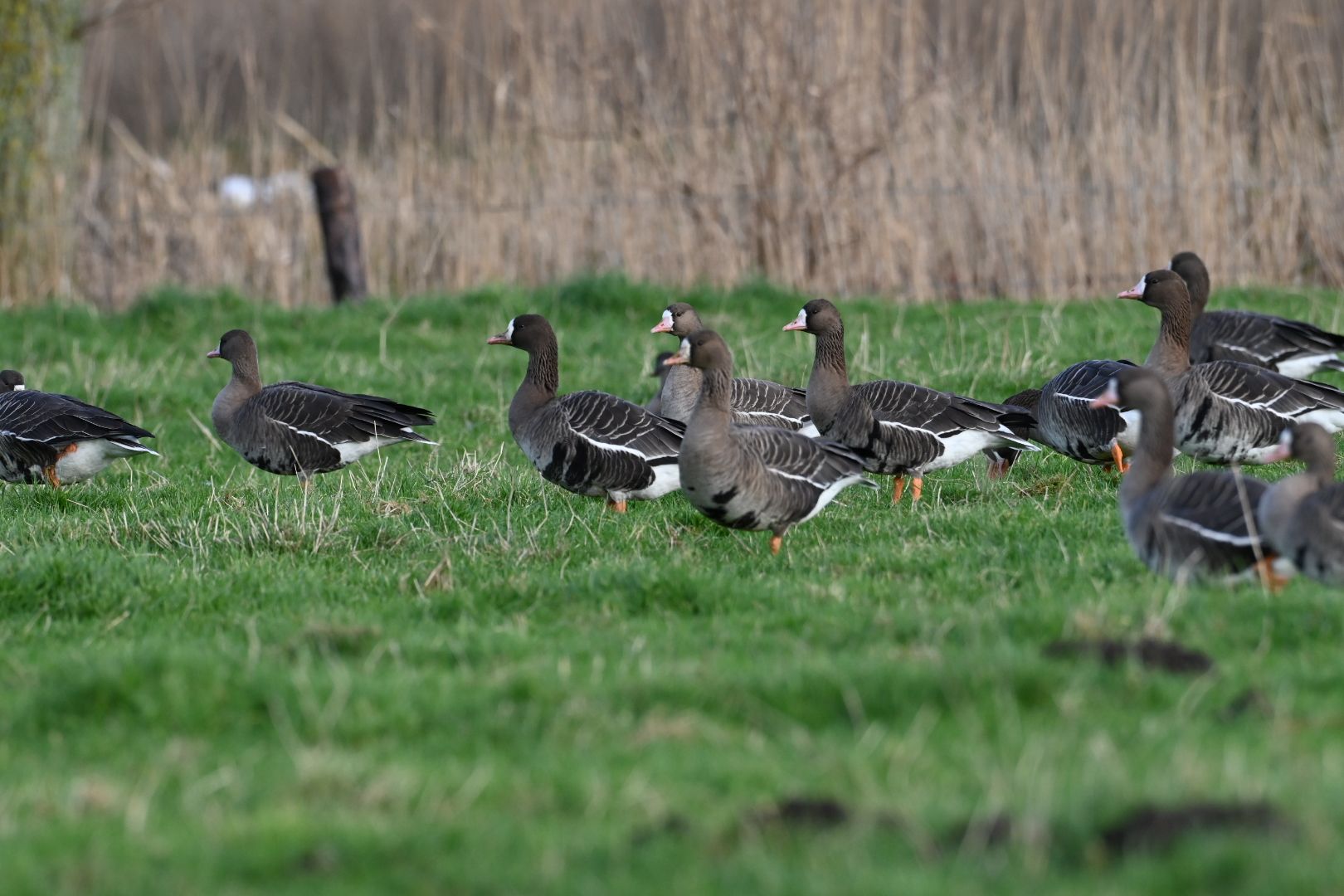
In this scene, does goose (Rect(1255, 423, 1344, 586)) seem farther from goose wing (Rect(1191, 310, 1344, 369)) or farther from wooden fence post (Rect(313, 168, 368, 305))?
wooden fence post (Rect(313, 168, 368, 305))

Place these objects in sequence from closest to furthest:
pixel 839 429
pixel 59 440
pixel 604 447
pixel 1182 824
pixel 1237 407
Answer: pixel 1182 824 → pixel 604 447 → pixel 1237 407 → pixel 839 429 → pixel 59 440

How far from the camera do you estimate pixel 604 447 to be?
9945 mm

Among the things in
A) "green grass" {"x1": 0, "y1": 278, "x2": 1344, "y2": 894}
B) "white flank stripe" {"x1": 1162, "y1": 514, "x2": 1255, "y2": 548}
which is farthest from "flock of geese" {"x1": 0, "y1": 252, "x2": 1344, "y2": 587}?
"green grass" {"x1": 0, "y1": 278, "x2": 1344, "y2": 894}

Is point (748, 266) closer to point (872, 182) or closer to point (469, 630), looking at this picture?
point (872, 182)

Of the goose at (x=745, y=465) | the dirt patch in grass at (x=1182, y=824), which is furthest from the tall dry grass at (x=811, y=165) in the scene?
the dirt patch in grass at (x=1182, y=824)

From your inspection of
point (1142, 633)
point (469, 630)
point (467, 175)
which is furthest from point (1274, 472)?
point (467, 175)

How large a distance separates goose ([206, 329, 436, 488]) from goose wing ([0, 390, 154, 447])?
0.78 metres

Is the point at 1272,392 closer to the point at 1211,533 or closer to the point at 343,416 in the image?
the point at 1211,533

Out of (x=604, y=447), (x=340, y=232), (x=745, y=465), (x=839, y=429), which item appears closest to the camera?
(x=745, y=465)

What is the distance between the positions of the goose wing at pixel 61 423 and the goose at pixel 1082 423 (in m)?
6.01

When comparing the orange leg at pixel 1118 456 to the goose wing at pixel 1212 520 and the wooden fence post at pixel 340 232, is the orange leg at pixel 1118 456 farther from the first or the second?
the wooden fence post at pixel 340 232

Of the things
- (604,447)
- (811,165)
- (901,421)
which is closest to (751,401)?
(901,421)

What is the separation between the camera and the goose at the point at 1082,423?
10227mm

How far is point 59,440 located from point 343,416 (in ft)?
6.31
